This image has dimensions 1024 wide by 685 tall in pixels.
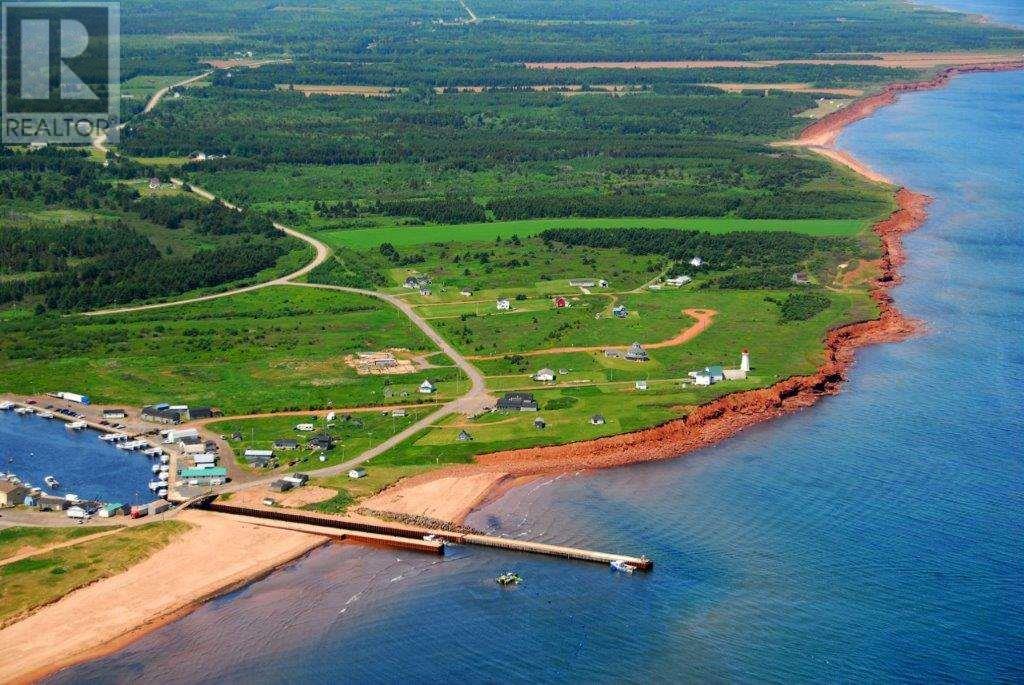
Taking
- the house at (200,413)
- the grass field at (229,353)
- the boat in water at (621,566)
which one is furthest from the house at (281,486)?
the boat in water at (621,566)

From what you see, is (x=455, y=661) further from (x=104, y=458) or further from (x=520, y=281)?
(x=520, y=281)

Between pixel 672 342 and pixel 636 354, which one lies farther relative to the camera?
pixel 672 342

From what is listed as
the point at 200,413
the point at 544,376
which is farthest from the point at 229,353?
the point at 544,376

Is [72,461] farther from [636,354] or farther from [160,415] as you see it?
[636,354]

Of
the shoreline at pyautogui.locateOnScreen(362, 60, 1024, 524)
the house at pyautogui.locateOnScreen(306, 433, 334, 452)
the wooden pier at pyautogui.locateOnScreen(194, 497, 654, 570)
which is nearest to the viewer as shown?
the wooden pier at pyautogui.locateOnScreen(194, 497, 654, 570)

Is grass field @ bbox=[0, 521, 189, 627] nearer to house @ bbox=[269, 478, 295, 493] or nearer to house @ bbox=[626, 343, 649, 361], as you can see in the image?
house @ bbox=[269, 478, 295, 493]

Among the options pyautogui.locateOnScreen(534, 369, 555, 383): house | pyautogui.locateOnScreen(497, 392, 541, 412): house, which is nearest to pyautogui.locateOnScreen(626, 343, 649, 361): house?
pyautogui.locateOnScreen(534, 369, 555, 383): house

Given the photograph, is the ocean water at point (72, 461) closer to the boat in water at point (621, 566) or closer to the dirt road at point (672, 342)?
the boat in water at point (621, 566)

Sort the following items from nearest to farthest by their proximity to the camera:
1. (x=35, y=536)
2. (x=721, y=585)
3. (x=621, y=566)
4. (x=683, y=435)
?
(x=721, y=585) → (x=621, y=566) → (x=35, y=536) → (x=683, y=435)
